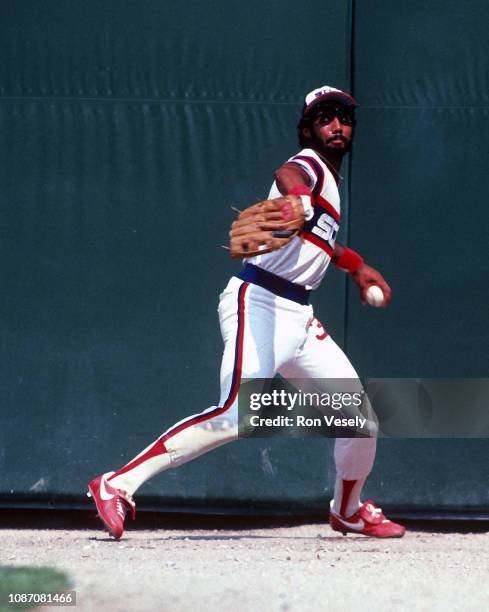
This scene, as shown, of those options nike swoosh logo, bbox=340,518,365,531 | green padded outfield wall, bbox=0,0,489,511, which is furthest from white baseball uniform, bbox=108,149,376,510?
green padded outfield wall, bbox=0,0,489,511

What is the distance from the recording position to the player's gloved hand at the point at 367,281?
5.00 meters

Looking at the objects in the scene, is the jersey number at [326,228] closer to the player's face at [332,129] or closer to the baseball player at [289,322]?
the baseball player at [289,322]

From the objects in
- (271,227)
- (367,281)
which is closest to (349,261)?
(367,281)

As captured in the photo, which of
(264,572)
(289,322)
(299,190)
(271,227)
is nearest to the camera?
(264,572)

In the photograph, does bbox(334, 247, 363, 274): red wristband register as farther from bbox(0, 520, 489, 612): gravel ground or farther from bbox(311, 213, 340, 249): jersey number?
bbox(0, 520, 489, 612): gravel ground

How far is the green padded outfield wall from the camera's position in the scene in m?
5.84

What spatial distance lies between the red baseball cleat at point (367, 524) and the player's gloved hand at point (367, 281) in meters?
0.94

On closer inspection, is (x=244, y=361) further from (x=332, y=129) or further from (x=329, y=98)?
(x=329, y=98)

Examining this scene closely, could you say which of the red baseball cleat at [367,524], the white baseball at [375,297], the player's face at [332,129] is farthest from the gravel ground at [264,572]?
the player's face at [332,129]

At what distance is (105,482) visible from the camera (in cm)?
478

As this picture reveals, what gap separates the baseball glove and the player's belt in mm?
494

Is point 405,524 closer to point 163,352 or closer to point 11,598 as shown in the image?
point 163,352

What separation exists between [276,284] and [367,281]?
413 millimetres

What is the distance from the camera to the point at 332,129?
5.00m
